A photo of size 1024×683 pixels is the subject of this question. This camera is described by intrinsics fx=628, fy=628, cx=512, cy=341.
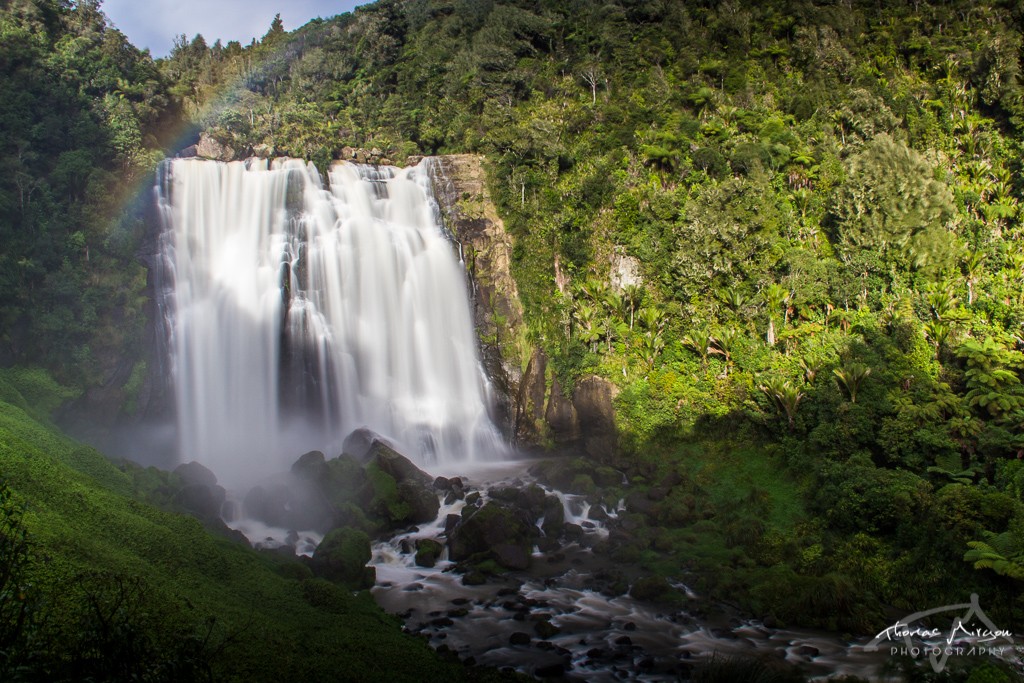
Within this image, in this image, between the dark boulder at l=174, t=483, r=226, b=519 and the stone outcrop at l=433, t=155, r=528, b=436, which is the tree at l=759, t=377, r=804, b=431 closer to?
the stone outcrop at l=433, t=155, r=528, b=436

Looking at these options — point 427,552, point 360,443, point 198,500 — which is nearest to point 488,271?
point 360,443

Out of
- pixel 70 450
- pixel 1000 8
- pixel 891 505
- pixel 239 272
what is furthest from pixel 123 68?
pixel 1000 8

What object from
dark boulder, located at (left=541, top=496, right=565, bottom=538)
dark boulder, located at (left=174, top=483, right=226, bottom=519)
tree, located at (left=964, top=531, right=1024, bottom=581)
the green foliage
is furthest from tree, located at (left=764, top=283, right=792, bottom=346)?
dark boulder, located at (left=174, top=483, right=226, bottom=519)

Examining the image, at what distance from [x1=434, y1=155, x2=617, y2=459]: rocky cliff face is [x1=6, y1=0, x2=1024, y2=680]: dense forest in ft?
2.09

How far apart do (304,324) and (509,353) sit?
9.62m

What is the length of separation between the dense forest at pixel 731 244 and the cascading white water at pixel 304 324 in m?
2.37

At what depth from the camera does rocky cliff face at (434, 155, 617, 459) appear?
27484mm

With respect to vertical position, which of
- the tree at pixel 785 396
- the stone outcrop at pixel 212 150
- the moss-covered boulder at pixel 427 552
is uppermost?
the stone outcrop at pixel 212 150

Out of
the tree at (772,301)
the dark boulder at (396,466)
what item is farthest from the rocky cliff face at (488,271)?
the tree at (772,301)

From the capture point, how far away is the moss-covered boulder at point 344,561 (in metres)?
15.9

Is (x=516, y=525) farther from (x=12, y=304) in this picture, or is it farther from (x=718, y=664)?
(x=12, y=304)

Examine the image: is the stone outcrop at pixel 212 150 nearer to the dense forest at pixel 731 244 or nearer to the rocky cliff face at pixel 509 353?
the dense forest at pixel 731 244

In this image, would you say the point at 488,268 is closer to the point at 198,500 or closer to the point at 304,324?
the point at 304,324

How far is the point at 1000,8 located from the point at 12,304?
57370 millimetres
